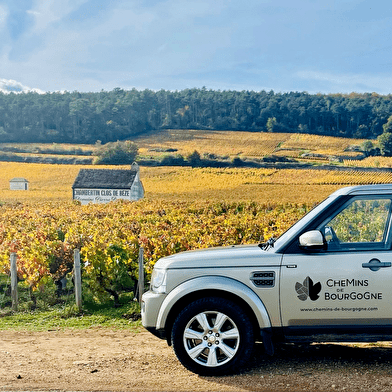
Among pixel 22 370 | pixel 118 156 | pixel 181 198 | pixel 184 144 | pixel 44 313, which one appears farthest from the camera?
pixel 184 144

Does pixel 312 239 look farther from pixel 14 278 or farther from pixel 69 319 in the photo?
pixel 14 278

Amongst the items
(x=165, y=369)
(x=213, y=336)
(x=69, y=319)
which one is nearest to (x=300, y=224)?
(x=213, y=336)

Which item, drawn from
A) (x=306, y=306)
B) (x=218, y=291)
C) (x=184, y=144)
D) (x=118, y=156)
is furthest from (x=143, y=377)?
(x=184, y=144)

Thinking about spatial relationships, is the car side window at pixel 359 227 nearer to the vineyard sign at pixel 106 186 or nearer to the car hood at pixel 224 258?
the car hood at pixel 224 258

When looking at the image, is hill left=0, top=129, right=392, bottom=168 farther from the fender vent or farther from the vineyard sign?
the fender vent

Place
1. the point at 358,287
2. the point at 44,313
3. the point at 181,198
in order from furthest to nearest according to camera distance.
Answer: the point at 181,198, the point at 44,313, the point at 358,287

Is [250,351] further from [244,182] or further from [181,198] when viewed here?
[244,182]

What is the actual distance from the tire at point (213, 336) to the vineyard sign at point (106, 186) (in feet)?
84.4

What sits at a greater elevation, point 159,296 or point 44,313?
point 159,296

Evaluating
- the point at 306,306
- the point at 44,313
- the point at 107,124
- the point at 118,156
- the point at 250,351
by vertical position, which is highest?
the point at 107,124

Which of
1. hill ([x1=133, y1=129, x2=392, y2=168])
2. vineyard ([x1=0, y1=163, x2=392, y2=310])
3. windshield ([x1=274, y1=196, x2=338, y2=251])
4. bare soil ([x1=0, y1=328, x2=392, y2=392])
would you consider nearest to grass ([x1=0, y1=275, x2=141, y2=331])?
vineyard ([x1=0, y1=163, x2=392, y2=310])

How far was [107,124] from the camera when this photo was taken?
4341 cm

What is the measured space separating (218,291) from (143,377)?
46.6 inches

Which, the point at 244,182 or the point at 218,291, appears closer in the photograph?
the point at 218,291
